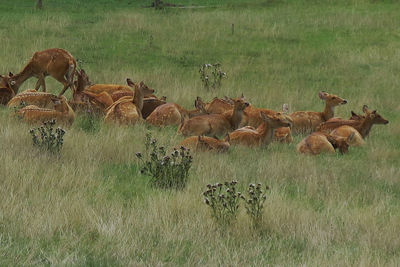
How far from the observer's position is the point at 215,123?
10.9 m

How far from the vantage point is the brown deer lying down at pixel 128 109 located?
1096cm

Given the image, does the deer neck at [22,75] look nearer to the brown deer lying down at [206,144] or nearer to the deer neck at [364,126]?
the brown deer lying down at [206,144]

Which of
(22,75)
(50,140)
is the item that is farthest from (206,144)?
(22,75)

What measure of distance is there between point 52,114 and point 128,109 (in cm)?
123

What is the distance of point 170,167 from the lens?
7.60 metres

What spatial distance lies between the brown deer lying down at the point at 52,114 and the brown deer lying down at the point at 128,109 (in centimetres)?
67

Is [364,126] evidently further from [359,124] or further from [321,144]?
[321,144]

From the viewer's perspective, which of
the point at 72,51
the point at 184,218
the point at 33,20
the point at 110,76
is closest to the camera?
the point at 184,218

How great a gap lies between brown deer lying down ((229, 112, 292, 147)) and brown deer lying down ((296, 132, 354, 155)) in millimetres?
358

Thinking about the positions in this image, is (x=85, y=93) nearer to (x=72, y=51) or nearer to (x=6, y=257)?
(x=6, y=257)

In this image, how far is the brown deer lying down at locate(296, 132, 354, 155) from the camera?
9.94m

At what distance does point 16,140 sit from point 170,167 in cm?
242

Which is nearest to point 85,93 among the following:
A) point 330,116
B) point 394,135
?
point 330,116

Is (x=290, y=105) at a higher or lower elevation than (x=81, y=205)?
lower
